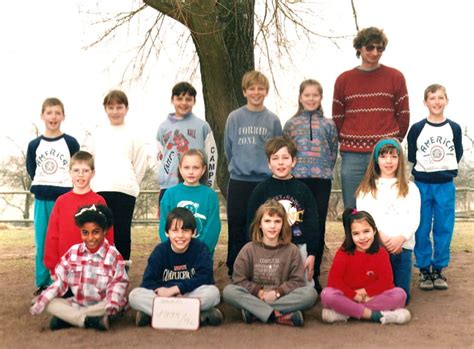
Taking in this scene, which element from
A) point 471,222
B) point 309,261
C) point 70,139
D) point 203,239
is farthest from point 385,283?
point 471,222

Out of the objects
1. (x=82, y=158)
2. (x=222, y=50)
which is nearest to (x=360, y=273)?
(x=82, y=158)

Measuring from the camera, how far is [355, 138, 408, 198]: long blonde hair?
5.05m

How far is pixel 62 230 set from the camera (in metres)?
4.99

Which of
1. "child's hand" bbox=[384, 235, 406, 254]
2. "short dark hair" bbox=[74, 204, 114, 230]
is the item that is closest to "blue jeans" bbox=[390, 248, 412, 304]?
"child's hand" bbox=[384, 235, 406, 254]

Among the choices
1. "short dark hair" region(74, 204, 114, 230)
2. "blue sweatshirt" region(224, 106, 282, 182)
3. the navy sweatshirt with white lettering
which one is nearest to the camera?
"short dark hair" region(74, 204, 114, 230)

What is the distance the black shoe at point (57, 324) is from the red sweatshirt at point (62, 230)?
1.72ft

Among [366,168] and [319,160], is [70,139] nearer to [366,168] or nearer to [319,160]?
[319,160]

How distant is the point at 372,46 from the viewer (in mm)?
5418

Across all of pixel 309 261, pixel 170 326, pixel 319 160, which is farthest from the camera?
pixel 319 160

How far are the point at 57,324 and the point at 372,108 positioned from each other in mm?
2977

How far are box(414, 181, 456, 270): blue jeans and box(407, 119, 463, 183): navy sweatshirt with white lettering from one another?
0.09m

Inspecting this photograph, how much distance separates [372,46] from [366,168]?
39.7 inches

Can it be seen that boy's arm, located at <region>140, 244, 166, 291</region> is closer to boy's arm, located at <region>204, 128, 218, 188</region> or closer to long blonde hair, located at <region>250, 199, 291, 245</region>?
long blonde hair, located at <region>250, 199, 291, 245</region>

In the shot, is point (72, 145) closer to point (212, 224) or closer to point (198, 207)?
point (198, 207)
